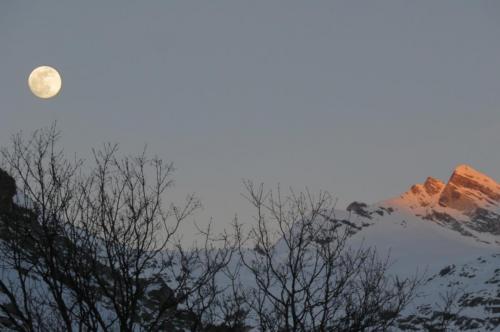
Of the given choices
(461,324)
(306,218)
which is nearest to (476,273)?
(461,324)

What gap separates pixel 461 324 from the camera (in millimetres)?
117875

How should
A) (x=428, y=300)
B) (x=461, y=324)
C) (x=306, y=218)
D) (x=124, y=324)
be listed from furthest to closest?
(x=428, y=300) < (x=461, y=324) < (x=306, y=218) < (x=124, y=324)

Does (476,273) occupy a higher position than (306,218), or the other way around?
(476,273)

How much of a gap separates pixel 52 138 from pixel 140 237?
212 centimetres

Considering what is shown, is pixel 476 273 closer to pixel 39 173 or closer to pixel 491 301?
pixel 491 301

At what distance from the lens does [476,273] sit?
474 ft

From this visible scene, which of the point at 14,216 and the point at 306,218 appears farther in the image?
the point at 306,218

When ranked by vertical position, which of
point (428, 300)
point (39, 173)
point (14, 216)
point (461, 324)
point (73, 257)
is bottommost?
point (73, 257)

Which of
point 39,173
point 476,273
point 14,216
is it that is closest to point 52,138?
point 39,173

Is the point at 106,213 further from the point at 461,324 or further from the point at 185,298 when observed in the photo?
the point at 461,324

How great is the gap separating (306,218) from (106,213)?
4.18 metres

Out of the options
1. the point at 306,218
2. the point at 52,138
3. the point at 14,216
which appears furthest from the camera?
the point at 306,218

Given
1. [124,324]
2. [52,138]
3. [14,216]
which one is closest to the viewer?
[124,324]

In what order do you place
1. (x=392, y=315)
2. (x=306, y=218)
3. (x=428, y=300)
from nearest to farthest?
(x=392, y=315) < (x=306, y=218) < (x=428, y=300)
